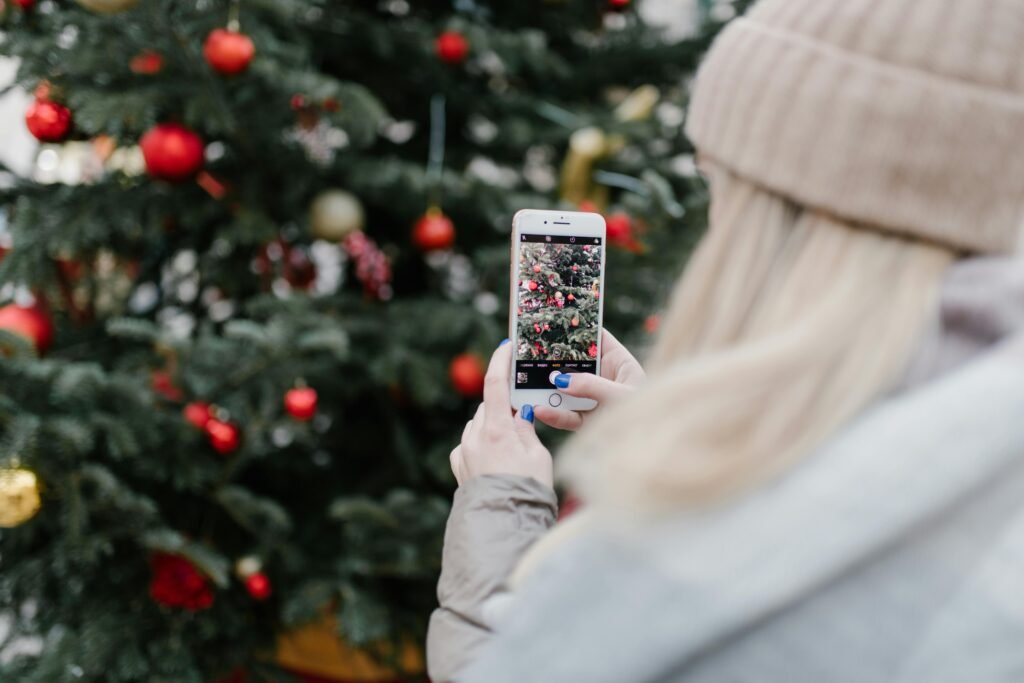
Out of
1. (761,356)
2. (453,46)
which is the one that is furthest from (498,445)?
(453,46)

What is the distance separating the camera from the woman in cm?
53

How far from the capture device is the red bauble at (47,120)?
60.6 inches

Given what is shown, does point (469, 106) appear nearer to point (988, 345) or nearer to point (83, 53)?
point (83, 53)

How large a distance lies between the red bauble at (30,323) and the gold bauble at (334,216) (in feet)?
1.89

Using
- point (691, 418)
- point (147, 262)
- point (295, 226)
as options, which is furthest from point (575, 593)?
point (147, 262)

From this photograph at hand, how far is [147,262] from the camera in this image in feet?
6.84

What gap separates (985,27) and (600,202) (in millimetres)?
1645

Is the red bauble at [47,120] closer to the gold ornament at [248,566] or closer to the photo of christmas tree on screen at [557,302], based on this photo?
the gold ornament at [248,566]

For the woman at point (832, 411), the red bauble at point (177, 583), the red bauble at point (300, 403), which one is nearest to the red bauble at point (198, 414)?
the red bauble at point (300, 403)

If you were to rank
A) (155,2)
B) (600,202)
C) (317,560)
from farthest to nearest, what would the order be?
(600,202)
(317,560)
(155,2)

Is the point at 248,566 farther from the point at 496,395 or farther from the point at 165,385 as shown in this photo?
the point at 496,395

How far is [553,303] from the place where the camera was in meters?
1.08

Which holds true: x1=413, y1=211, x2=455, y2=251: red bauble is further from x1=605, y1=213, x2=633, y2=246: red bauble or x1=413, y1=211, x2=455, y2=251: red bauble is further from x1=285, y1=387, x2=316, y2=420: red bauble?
x1=285, y1=387, x2=316, y2=420: red bauble

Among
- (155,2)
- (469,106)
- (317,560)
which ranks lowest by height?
(317,560)
